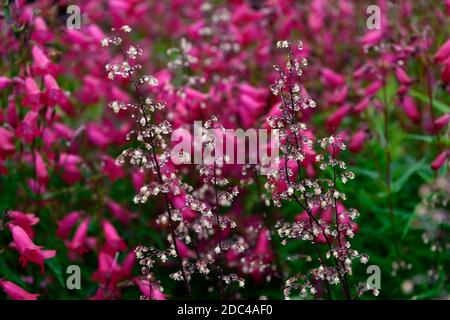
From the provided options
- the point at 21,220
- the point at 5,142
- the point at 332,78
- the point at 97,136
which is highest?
the point at 332,78

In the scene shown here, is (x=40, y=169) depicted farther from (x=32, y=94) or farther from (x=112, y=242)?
(x=112, y=242)

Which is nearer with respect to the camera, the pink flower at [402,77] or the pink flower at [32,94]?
the pink flower at [32,94]

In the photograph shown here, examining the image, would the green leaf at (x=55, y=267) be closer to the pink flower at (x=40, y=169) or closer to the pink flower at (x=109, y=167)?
the pink flower at (x=40, y=169)

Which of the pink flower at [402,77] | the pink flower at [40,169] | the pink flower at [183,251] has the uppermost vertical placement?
the pink flower at [402,77]

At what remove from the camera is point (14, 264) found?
13.1 feet

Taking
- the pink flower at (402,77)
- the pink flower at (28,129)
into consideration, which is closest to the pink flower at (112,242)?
the pink flower at (28,129)

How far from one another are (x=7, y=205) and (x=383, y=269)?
240 centimetres

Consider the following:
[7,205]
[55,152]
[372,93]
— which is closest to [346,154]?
[372,93]

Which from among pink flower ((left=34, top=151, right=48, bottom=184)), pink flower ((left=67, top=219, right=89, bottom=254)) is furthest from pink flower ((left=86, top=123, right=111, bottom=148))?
pink flower ((left=67, top=219, right=89, bottom=254))

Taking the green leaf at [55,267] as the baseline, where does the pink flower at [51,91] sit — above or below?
above

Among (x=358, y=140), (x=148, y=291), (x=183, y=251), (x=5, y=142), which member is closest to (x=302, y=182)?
(x=148, y=291)

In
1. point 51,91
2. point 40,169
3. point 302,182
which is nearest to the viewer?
point 302,182
